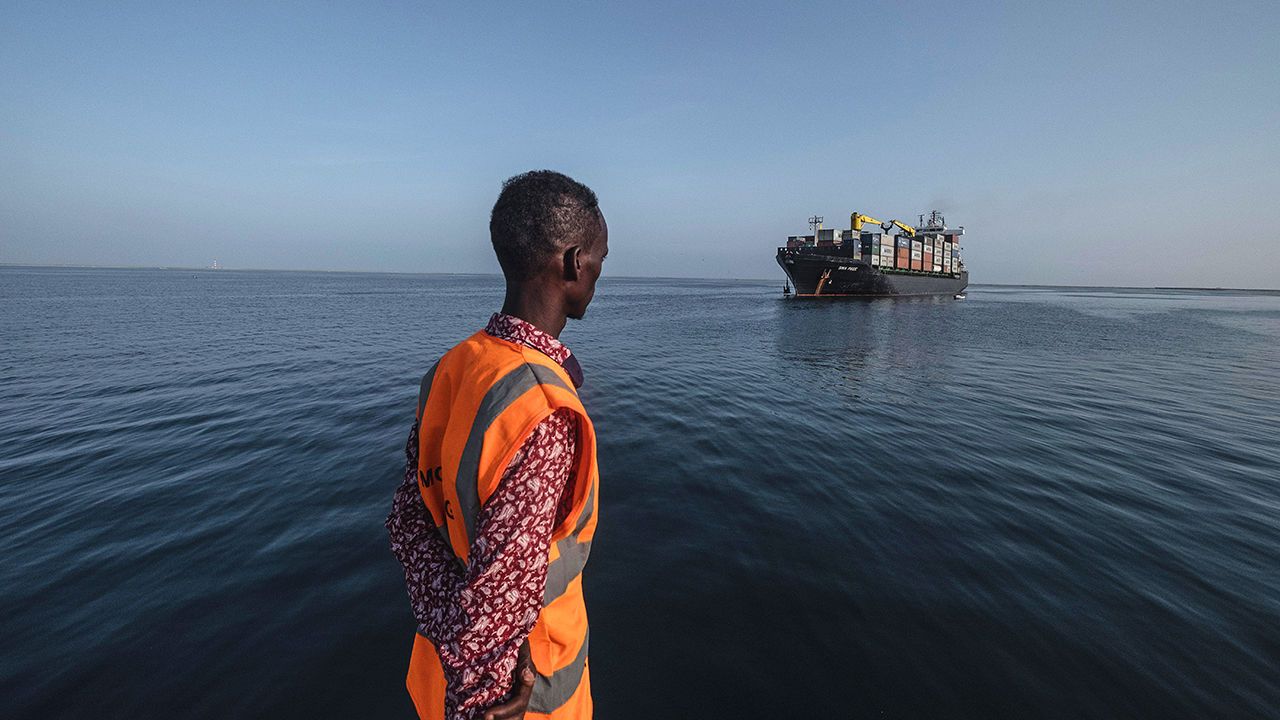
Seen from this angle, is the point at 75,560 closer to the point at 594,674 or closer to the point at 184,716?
the point at 184,716

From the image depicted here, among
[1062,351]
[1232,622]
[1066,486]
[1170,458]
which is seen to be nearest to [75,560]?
[1232,622]

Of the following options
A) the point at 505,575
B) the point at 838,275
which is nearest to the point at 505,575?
the point at 505,575

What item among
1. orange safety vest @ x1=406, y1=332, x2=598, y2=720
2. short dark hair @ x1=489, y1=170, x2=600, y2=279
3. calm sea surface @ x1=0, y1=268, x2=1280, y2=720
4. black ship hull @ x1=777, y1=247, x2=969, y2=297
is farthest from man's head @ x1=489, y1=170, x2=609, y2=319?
black ship hull @ x1=777, y1=247, x2=969, y2=297

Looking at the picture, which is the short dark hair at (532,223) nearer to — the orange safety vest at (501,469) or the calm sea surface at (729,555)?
the orange safety vest at (501,469)

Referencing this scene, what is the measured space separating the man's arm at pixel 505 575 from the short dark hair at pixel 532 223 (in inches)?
27.8

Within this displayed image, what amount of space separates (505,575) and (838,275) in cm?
6395

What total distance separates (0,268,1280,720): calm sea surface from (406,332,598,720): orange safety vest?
265cm

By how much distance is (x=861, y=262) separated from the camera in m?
58.0

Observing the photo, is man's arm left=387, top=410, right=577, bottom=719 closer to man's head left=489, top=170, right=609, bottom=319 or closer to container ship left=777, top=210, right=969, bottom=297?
man's head left=489, top=170, right=609, bottom=319

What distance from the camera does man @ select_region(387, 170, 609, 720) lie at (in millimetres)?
1324

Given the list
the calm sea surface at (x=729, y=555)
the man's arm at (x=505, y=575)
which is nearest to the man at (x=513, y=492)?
the man's arm at (x=505, y=575)

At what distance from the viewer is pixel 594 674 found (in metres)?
3.96

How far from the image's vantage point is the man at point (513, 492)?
132 cm

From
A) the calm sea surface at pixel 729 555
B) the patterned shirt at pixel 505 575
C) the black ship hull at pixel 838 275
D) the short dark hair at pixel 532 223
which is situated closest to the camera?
the patterned shirt at pixel 505 575
